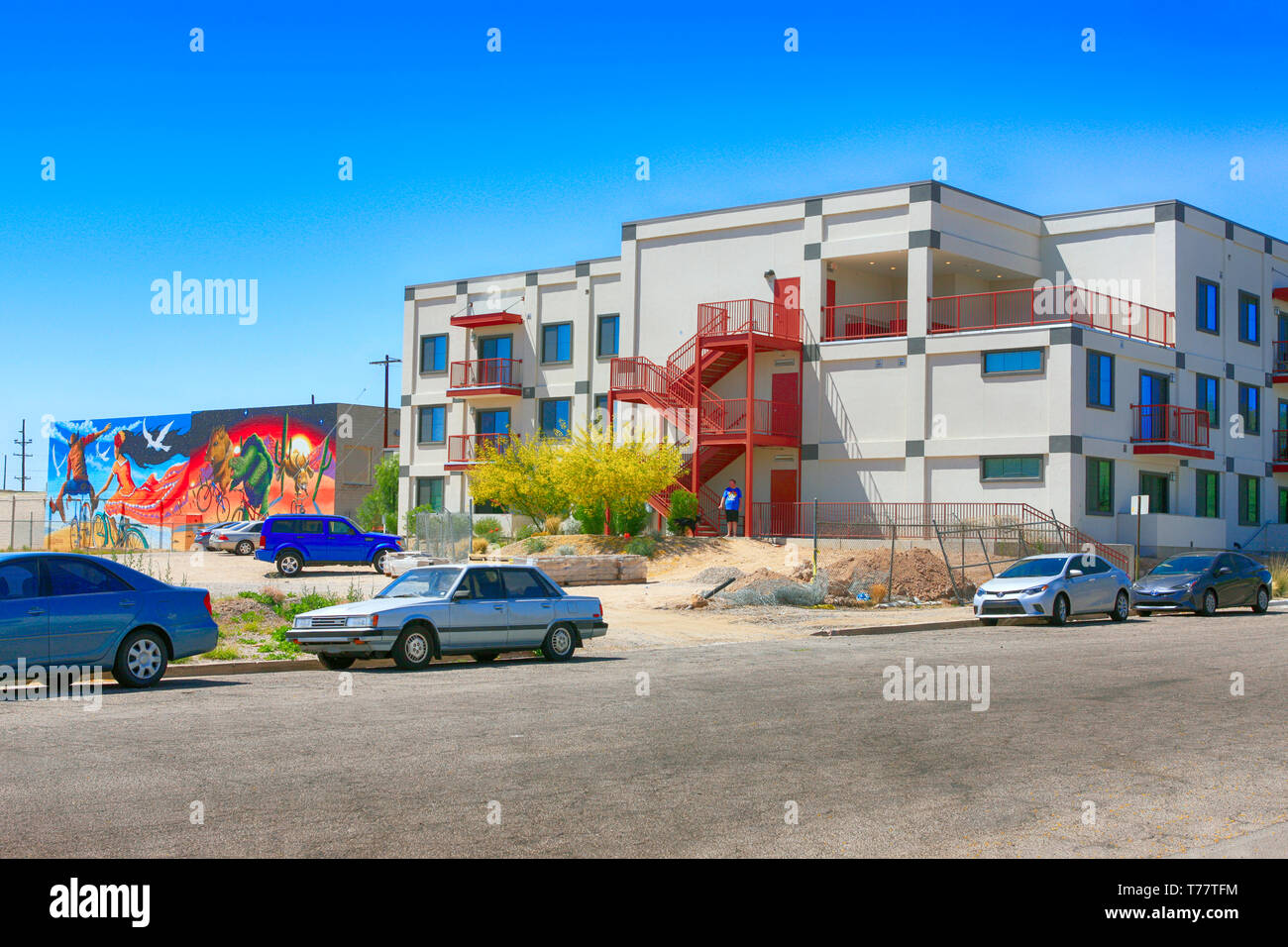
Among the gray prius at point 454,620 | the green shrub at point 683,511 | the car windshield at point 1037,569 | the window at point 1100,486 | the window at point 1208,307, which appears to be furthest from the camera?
the window at point 1208,307

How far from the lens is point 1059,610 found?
1047 inches

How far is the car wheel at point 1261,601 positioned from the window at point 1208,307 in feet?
59.2

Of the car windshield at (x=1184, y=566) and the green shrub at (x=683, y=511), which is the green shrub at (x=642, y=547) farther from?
the car windshield at (x=1184, y=566)

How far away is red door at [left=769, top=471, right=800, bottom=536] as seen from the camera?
148 feet

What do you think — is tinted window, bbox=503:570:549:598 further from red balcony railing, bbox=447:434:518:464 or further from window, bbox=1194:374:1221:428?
window, bbox=1194:374:1221:428

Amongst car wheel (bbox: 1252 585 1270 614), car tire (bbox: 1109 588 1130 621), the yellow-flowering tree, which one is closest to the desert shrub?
the yellow-flowering tree

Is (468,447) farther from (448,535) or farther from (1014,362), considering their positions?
(1014,362)

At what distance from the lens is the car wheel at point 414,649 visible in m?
17.4

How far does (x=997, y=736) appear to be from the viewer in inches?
440

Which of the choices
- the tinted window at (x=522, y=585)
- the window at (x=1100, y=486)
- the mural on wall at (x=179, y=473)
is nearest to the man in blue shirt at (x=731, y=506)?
the window at (x=1100, y=486)

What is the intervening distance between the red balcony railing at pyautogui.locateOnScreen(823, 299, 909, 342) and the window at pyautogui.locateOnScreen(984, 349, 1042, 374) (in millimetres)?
3550
